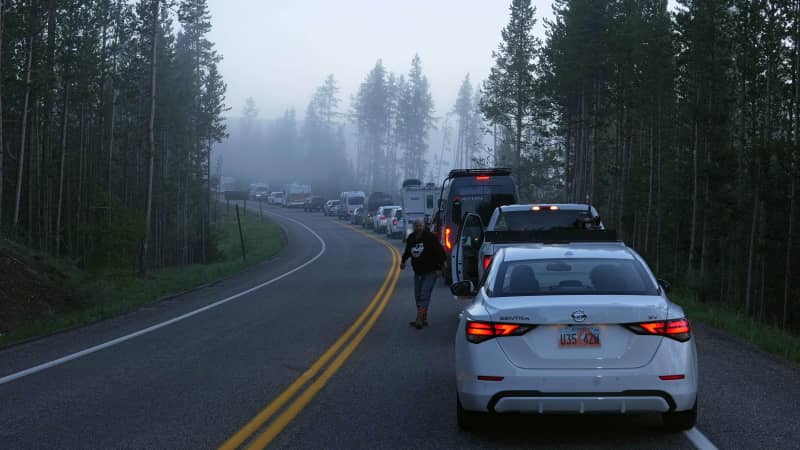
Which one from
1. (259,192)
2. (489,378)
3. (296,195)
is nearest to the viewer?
(489,378)

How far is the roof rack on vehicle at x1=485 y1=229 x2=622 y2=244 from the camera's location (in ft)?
38.1

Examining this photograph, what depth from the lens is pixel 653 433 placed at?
7492 millimetres

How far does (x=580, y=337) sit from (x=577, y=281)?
1164mm

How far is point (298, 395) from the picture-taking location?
9273 mm

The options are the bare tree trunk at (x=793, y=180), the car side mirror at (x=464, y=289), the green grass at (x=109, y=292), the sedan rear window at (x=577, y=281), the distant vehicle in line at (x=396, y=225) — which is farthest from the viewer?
the distant vehicle in line at (x=396, y=225)

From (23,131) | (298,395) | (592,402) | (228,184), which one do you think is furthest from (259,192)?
(592,402)

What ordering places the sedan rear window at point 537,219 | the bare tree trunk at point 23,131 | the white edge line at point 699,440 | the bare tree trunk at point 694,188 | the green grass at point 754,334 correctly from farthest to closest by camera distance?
the bare tree trunk at point 694,188
the bare tree trunk at point 23,131
the sedan rear window at point 537,219
the green grass at point 754,334
the white edge line at point 699,440

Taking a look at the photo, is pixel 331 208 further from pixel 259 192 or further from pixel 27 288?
pixel 27 288

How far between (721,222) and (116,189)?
38.4m

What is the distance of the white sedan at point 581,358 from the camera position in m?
6.70

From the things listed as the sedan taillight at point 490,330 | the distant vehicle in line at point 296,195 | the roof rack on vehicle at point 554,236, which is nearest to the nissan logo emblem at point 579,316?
the sedan taillight at point 490,330

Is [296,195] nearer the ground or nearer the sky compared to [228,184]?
nearer the ground

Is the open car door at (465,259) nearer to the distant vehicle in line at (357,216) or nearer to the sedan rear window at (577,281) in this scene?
the sedan rear window at (577,281)

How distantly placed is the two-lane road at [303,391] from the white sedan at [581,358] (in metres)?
0.50
